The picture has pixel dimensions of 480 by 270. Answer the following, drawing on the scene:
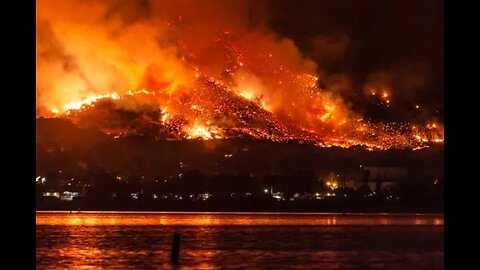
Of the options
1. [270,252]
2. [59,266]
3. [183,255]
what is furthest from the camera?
[270,252]

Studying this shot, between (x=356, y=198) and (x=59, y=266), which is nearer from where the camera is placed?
(x=59, y=266)

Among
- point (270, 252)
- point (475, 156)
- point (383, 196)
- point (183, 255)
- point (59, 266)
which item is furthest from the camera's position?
point (383, 196)

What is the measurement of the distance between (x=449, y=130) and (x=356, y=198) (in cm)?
12480

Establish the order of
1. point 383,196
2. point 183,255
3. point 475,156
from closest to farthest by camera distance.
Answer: point 475,156, point 183,255, point 383,196

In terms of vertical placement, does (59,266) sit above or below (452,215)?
below

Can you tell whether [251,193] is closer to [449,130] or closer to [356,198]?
[356,198]

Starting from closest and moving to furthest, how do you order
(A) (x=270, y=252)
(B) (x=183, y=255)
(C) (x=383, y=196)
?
(B) (x=183, y=255)
(A) (x=270, y=252)
(C) (x=383, y=196)
